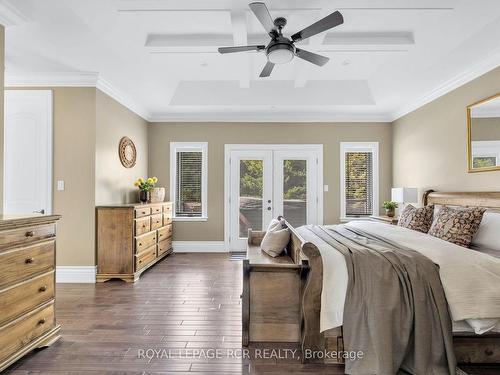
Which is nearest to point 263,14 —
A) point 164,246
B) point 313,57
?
point 313,57

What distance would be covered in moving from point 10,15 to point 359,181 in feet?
18.5

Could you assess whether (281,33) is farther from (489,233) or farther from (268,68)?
(489,233)

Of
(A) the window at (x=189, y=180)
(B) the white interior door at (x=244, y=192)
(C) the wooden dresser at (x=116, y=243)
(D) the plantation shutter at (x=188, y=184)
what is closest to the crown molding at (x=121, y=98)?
(A) the window at (x=189, y=180)

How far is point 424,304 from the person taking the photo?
6.52 feet

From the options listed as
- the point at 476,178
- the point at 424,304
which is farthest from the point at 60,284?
the point at 476,178

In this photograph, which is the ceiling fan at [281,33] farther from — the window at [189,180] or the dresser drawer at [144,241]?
the window at [189,180]

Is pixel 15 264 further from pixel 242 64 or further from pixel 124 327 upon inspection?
pixel 242 64

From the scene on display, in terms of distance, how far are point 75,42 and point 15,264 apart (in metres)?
2.43

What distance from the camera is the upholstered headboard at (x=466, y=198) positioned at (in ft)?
10.3

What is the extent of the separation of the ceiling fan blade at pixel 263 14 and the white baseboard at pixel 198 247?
422 cm

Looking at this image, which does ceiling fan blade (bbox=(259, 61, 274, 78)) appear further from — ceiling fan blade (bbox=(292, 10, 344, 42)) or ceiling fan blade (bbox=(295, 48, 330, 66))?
ceiling fan blade (bbox=(292, 10, 344, 42))

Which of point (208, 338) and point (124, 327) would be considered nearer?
point (208, 338)

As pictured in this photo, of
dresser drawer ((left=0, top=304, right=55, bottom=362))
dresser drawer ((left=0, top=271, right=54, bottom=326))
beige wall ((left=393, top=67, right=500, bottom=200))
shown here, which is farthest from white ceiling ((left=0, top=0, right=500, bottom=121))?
dresser drawer ((left=0, top=304, right=55, bottom=362))

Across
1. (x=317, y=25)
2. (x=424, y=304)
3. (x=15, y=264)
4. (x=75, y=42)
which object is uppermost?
(x=75, y=42)
